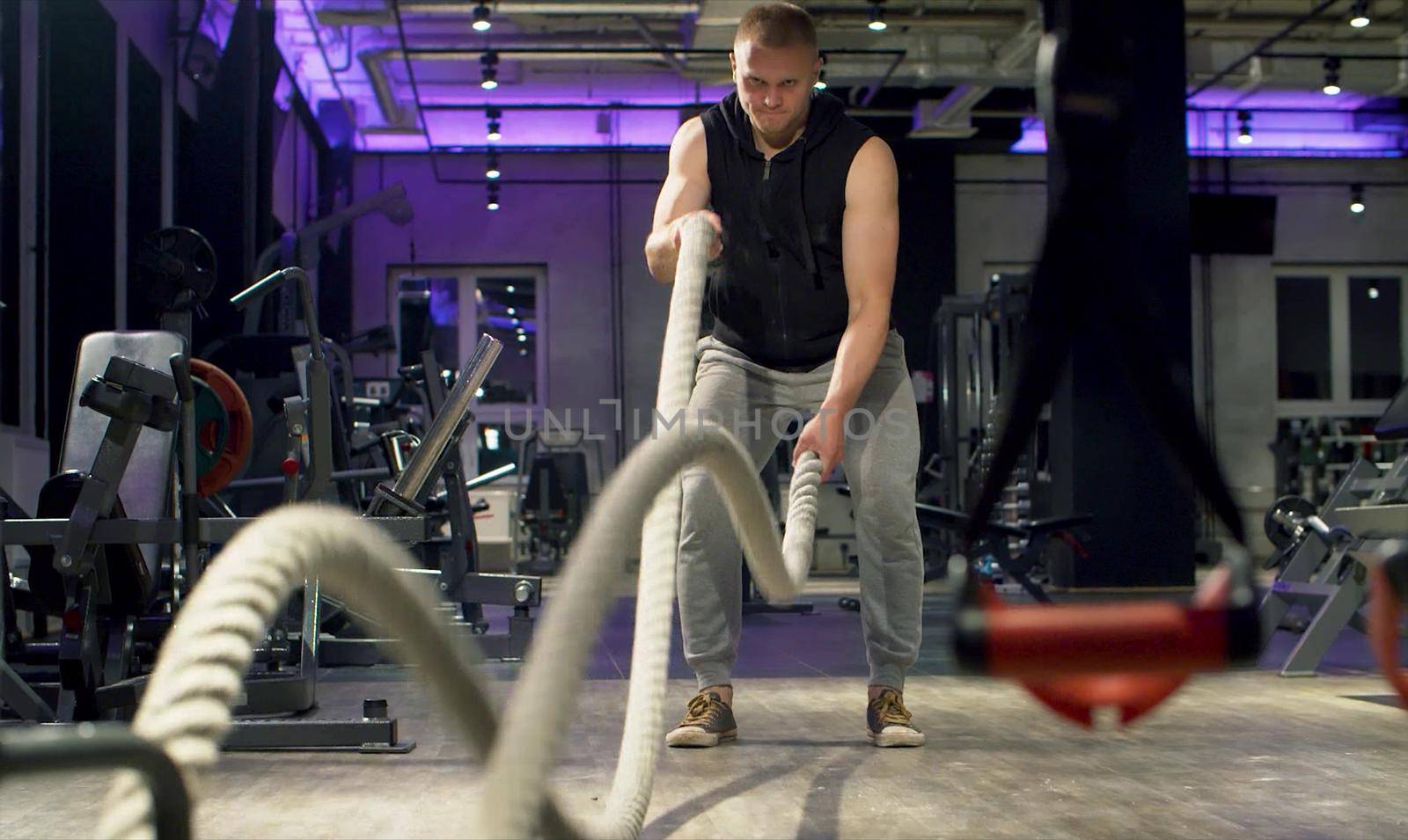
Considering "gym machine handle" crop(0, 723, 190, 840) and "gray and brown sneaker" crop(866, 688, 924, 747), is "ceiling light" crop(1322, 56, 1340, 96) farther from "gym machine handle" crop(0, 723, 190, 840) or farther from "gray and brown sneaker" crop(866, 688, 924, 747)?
"gym machine handle" crop(0, 723, 190, 840)

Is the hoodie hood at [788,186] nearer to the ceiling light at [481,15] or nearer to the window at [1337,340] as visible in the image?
the ceiling light at [481,15]

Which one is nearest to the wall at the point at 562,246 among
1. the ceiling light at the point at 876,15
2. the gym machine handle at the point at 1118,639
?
the ceiling light at the point at 876,15

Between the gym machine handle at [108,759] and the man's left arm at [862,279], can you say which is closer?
the gym machine handle at [108,759]

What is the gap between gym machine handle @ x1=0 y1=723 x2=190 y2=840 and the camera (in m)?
0.58

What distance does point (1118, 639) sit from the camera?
121cm

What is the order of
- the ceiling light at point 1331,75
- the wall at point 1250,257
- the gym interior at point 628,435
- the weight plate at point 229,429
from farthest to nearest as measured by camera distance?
the wall at point 1250,257
the ceiling light at point 1331,75
the weight plate at point 229,429
the gym interior at point 628,435

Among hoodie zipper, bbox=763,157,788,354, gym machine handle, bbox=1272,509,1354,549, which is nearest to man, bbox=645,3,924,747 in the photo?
hoodie zipper, bbox=763,157,788,354

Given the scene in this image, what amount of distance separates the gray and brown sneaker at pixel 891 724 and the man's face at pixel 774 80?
1110mm

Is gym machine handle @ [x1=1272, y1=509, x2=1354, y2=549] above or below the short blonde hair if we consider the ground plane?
below

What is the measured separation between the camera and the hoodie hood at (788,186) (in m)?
2.62

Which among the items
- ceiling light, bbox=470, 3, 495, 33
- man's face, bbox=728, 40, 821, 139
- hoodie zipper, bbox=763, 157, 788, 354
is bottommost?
hoodie zipper, bbox=763, 157, 788, 354

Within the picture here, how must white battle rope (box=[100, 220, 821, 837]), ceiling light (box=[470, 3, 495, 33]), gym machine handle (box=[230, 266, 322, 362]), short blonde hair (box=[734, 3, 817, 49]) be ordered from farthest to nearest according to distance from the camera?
ceiling light (box=[470, 3, 495, 33]) → gym machine handle (box=[230, 266, 322, 362]) → short blonde hair (box=[734, 3, 817, 49]) → white battle rope (box=[100, 220, 821, 837])

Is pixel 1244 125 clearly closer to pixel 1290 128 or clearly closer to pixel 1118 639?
pixel 1290 128

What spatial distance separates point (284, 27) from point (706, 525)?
27.4 ft
